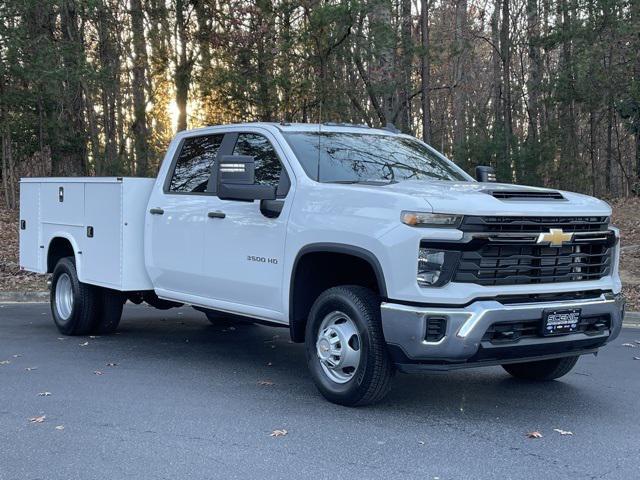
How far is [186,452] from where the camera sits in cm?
488

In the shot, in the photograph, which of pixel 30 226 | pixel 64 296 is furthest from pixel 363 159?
pixel 30 226

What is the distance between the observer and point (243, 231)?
6.75 meters

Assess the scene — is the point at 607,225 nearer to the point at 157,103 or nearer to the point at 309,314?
the point at 309,314

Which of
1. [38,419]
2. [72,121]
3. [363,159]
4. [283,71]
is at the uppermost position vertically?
[283,71]

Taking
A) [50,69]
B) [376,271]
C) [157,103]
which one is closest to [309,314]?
[376,271]

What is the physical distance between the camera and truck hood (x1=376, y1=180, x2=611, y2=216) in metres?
5.26

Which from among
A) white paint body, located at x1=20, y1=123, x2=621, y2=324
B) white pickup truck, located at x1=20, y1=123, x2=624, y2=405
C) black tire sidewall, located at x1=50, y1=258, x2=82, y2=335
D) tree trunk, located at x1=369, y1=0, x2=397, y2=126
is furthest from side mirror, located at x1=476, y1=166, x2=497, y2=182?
tree trunk, located at x1=369, y1=0, x2=397, y2=126

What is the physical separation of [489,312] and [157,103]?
24507 millimetres

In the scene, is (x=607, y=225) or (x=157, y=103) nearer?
(x=607, y=225)

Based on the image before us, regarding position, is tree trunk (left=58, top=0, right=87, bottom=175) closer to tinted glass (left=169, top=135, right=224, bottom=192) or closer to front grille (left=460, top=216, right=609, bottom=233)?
tinted glass (left=169, top=135, right=224, bottom=192)

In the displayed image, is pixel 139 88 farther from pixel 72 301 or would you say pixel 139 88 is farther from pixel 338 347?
pixel 338 347

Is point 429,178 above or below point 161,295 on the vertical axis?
above

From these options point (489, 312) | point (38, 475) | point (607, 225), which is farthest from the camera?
point (607, 225)

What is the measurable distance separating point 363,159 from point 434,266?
1.78 meters
